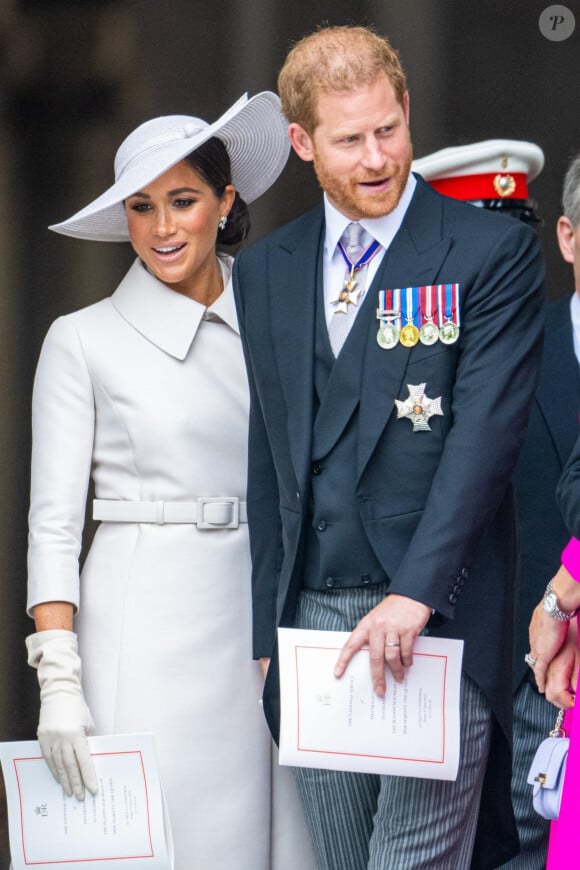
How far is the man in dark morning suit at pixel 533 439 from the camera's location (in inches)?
136

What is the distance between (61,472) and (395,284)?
31.3 inches

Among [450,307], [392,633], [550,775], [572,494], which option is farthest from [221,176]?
[550,775]

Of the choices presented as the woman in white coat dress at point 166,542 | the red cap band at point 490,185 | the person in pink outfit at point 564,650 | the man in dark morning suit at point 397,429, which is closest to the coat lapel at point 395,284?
the man in dark morning suit at point 397,429

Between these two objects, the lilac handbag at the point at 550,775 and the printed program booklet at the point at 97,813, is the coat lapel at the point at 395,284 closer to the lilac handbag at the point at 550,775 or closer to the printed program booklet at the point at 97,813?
the lilac handbag at the point at 550,775

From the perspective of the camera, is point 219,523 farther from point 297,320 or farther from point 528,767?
point 528,767

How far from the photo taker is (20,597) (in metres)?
4.00

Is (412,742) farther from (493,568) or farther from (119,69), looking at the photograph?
(119,69)

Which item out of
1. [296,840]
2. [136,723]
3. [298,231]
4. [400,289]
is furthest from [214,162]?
[296,840]

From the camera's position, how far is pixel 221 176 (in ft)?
11.0

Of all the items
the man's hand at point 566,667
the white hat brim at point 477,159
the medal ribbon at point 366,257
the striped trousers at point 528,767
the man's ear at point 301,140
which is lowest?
the striped trousers at point 528,767

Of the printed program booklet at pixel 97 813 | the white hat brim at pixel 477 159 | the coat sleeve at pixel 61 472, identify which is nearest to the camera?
the printed program booklet at pixel 97 813

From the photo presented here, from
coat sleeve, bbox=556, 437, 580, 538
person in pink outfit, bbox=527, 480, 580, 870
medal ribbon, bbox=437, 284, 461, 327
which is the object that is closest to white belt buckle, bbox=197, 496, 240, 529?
medal ribbon, bbox=437, 284, 461, 327

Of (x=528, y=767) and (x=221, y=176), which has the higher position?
(x=221, y=176)

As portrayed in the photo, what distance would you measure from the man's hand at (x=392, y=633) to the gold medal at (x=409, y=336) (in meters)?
0.44
